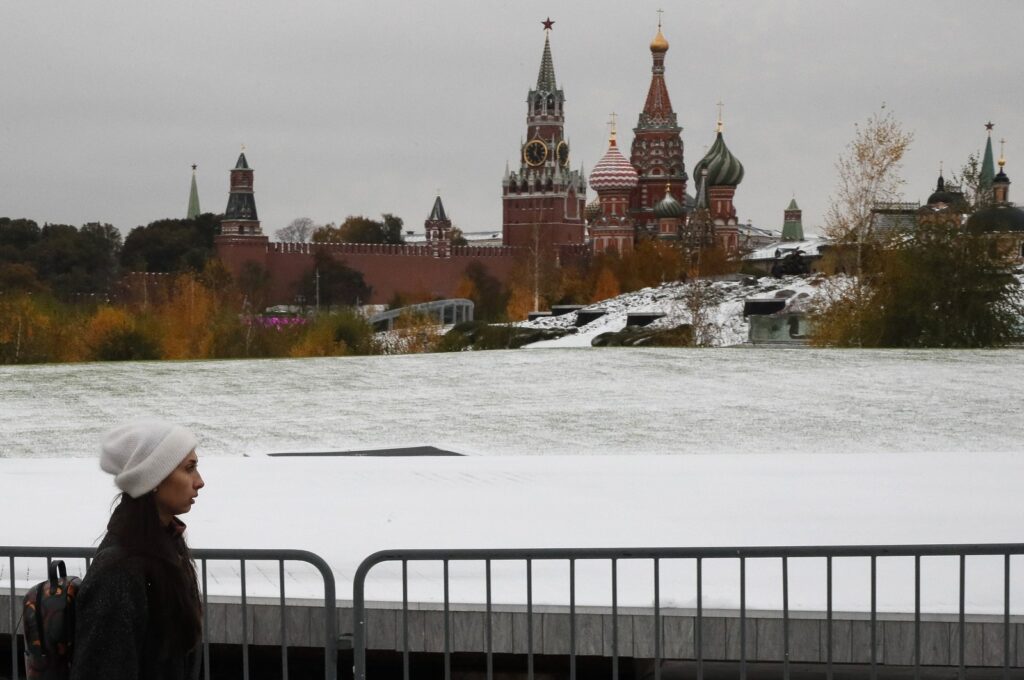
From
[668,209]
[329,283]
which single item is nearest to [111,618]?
[329,283]

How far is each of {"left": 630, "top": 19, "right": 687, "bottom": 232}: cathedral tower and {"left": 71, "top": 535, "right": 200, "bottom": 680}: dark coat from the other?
11384 centimetres

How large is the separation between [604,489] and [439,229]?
337 feet

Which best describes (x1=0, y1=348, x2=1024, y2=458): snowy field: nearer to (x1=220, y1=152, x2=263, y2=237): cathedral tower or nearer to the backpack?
the backpack

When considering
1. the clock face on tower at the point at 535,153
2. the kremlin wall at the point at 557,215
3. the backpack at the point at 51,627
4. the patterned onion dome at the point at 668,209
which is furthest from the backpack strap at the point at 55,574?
the clock face on tower at the point at 535,153

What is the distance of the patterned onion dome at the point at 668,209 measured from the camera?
111000 millimetres

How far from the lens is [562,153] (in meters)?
123

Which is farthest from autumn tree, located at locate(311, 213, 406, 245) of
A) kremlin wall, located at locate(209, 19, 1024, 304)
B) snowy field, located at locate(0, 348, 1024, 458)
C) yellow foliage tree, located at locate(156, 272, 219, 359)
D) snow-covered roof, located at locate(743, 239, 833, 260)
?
snowy field, located at locate(0, 348, 1024, 458)

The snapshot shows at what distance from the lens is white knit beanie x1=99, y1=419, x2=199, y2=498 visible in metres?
2.66

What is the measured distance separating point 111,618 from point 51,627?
5.4 inches

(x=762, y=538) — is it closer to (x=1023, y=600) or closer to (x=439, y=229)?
(x=1023, y=600)

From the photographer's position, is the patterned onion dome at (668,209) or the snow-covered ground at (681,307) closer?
the snow-covered ground at (681,307)

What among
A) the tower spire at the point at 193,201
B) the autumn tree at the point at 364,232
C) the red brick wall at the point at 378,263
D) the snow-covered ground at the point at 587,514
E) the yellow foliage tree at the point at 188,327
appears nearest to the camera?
the snow-covered ground at the point at 587,514

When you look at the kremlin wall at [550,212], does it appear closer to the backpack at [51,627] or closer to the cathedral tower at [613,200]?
the cathedral tower at [613,200]

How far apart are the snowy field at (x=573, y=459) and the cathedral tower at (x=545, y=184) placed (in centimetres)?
9493
